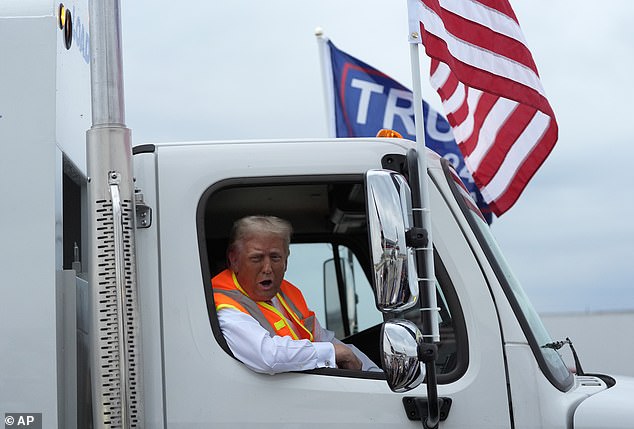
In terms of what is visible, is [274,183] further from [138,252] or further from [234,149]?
[138,252]

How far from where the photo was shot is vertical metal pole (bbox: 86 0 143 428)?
3203mm

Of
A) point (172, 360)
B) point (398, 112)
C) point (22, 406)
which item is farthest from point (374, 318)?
point (398, 112)

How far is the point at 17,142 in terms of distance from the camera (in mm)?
3174

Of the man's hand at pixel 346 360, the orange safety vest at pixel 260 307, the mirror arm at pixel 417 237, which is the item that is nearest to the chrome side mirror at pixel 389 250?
the mirror arm at pixel 417 237

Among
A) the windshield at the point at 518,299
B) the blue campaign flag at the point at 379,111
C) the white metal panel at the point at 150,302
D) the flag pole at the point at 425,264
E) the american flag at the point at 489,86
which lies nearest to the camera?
the flag pole at the point at 425,264

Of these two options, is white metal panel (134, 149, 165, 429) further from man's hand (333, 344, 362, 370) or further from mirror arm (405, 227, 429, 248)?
mirror arm (405, 227, 429, 248)

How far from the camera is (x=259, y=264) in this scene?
12.7ft

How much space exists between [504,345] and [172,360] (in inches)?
41.9

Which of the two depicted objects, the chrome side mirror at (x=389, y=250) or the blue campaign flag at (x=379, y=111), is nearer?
the chrome side mirror at (x=389, y=250)

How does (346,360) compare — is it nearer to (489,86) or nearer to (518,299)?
(518,299)

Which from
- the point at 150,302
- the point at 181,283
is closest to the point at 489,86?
the point at 181,283

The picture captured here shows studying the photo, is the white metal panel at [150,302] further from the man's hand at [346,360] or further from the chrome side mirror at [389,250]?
the chrome side mirror at [389,250]

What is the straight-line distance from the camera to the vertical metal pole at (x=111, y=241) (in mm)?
3203
